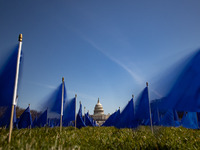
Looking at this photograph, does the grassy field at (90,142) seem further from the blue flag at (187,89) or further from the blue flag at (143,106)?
the blue flag at (143,106)

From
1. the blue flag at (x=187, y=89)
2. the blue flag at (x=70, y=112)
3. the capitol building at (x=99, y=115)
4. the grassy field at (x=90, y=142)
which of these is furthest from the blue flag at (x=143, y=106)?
the capitol building at (x=99, y=115)

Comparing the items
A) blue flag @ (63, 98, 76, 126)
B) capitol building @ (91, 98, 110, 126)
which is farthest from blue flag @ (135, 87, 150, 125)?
capitol building @ (91, 98, 110, 126)

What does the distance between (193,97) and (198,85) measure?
1.16 ft

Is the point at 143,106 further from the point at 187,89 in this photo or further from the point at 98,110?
the point at 98,110

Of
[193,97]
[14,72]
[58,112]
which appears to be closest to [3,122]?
[14,72]

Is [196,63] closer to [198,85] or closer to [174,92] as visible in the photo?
[198,85]

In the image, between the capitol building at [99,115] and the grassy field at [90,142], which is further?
the capitol building at [99,115]

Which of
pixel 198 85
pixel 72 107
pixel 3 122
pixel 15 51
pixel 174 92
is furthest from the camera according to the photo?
pixel 72 107

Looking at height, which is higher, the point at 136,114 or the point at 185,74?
the point at 185,74

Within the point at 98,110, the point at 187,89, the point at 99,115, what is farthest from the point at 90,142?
the point at 98,110

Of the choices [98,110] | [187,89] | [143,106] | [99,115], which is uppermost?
[98,110]

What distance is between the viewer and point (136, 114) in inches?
476

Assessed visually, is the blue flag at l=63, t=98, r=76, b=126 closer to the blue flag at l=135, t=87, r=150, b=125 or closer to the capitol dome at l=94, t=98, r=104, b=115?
the blue flag at l=135, t=87, r=150, b=125

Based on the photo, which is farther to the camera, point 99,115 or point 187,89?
point 99,115
